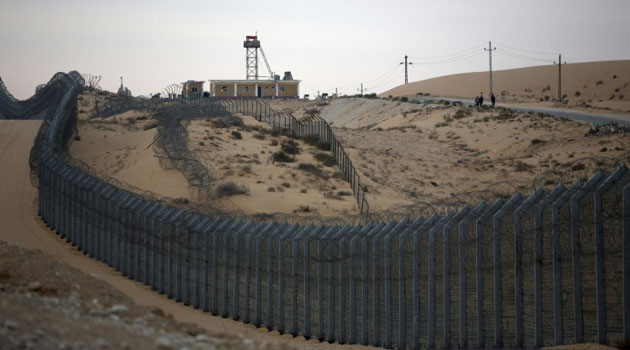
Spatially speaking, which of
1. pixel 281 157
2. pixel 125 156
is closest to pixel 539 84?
pixel 281 157

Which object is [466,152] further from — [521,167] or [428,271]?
[428,271]

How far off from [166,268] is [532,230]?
8.14m

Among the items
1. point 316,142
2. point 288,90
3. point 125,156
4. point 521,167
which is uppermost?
point 288,90

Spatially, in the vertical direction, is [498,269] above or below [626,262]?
below

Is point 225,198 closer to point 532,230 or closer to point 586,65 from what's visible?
point 532,230

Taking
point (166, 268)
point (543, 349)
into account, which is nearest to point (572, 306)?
point (543, 349)

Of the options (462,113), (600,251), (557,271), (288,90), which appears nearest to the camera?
(600,251)

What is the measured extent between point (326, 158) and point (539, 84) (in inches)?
3603

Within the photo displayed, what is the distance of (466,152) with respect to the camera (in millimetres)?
46375

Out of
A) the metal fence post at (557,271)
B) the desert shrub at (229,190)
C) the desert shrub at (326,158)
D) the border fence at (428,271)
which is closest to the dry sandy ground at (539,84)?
the desert shrub at (326,158)

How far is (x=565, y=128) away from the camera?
45.2 m

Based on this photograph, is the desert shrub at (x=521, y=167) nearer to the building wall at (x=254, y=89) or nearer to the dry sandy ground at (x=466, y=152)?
the dry sandy ground at (x=466, y=152)

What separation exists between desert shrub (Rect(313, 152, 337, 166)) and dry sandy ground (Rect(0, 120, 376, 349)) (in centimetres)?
1112

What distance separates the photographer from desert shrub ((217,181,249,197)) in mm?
25439
